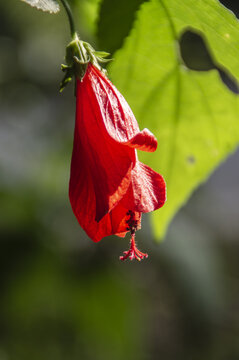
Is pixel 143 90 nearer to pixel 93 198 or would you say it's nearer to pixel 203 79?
pixel 203 79

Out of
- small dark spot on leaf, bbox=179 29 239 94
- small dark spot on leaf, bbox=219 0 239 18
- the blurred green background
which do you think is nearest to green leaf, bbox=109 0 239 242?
small dark spot on leaf, bbox=179 29 239 94

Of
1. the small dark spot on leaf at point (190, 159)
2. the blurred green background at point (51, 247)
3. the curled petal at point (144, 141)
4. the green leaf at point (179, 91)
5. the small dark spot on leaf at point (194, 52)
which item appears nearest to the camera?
the curled petal at point (144, 141)

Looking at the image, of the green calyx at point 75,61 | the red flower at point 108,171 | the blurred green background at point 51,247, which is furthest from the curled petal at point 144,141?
the blurred green background at point 51,247

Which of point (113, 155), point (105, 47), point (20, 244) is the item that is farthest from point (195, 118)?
point (20, 244)

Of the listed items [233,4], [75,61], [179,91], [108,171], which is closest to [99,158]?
[108,171]

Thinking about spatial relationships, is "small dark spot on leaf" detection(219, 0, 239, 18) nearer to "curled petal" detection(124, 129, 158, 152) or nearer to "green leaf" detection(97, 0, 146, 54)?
"green leaf" detection(97, 0, 146, 54)

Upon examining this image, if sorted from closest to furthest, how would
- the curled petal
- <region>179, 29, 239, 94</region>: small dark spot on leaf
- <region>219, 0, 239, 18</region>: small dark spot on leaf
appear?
1. the curled petal
2. <region>179, 29, 239, 94</region>: small dark spot on leaf
3. <region>219, 0, 239, 18</region>: small dark spot on leaf

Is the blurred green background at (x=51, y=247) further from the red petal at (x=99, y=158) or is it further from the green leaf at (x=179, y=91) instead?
the red petal at (x=99, y=158)
